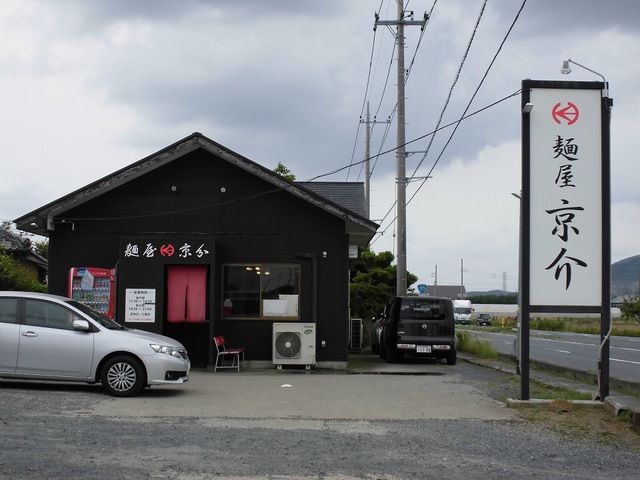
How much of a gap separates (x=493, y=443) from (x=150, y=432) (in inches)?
155

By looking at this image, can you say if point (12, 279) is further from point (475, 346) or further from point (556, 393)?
point (556, 393)

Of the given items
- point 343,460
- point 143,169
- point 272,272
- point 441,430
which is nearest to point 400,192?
point 272,272

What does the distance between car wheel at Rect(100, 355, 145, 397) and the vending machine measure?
15.5 ft

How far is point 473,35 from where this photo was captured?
14.8 metres

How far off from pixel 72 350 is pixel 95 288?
4892mm

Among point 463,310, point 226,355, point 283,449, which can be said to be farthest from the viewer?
point 463,310

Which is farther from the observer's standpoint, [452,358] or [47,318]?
[452,358]

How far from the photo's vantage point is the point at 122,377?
10984 millimetres

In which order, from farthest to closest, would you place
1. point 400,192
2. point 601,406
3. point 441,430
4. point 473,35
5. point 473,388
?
1. point 400,192
2. point 473,35
3. point 473,388
4. point 601,406
5. point 441,430

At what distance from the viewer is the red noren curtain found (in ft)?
52.5

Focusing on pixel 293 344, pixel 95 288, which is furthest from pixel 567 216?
pixel 95 288

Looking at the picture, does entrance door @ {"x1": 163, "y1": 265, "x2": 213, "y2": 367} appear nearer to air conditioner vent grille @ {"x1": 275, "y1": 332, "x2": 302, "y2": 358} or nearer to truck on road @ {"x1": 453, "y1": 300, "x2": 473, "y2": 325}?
air conditioner vent grille @ {"x1": 275, "y1": 332, "x2": 302, "y2": 358}

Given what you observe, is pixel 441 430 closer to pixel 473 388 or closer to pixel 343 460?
pixel 343 460

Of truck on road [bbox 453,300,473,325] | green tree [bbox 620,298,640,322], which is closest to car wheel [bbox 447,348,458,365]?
green tree [bbox 620,298,640,322]
